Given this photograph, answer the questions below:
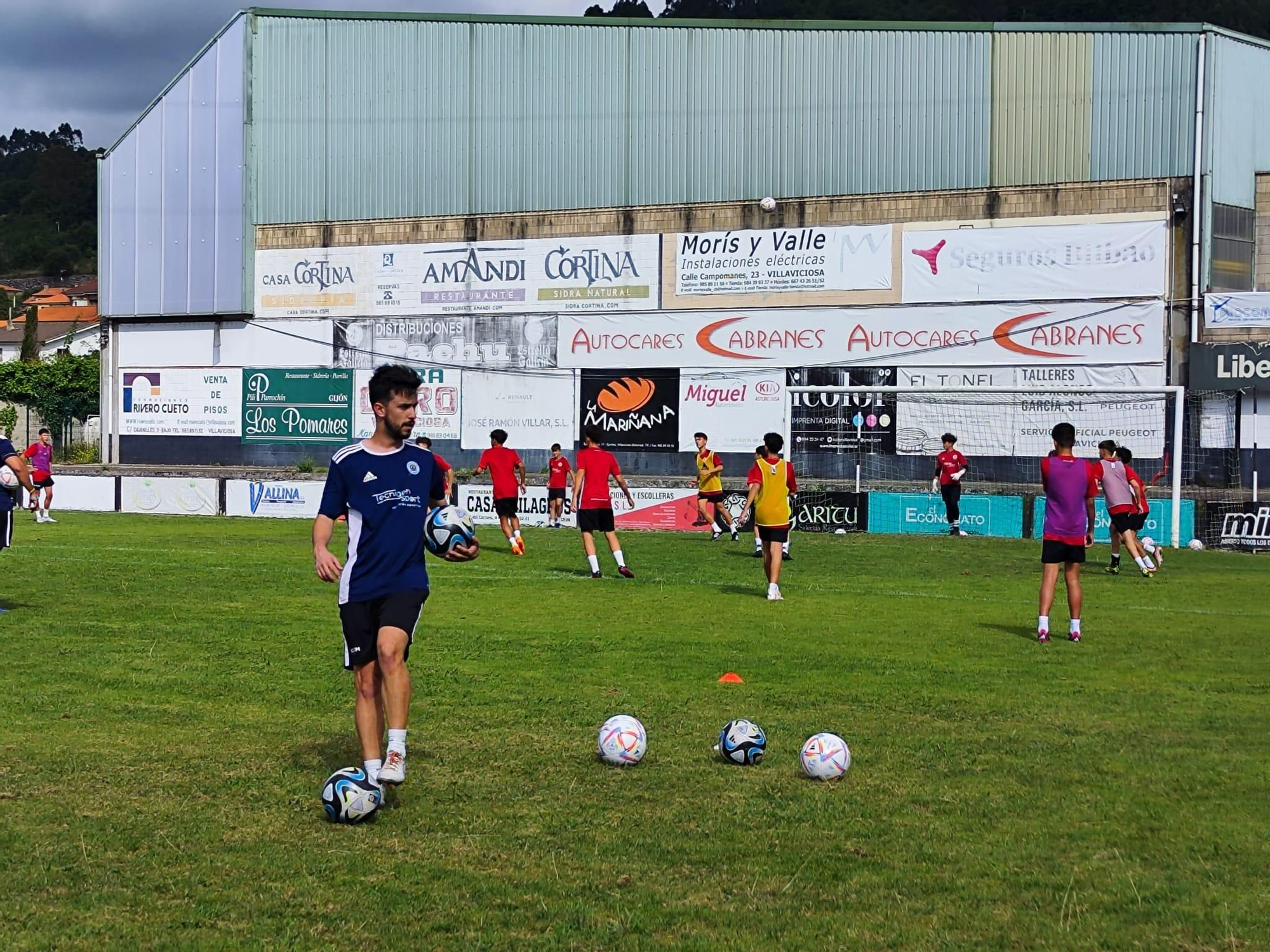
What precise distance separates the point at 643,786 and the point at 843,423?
29.0m

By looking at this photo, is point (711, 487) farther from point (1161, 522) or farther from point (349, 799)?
point (349, 799)

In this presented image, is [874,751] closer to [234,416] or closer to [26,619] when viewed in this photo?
[26,619]

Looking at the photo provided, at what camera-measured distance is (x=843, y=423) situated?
35531 mm

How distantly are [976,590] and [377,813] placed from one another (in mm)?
12868

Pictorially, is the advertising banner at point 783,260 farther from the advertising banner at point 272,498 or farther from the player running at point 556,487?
the advertising banner at point 272,498

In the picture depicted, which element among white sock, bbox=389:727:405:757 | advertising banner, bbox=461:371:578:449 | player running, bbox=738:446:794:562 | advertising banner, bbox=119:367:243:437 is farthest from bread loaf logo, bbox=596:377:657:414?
white sock, bbox=389:727:405:757

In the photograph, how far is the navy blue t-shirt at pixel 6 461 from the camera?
13.2 metres

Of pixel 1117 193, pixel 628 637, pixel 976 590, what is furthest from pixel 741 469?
pixel 628 637

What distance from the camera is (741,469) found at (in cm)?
3972

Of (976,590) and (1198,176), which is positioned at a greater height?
(1198,176)

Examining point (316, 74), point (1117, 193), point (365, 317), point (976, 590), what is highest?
point (316, 74)

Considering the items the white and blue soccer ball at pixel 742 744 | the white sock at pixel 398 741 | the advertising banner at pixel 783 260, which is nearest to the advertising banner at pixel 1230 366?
the advertising banner at pixel 783 260

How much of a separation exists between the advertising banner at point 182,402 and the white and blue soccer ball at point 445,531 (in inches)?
1577

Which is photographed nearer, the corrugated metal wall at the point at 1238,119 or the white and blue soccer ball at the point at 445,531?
the white and blue soccer ball at the point at 445,531
